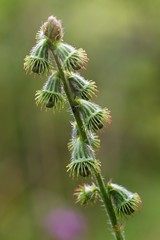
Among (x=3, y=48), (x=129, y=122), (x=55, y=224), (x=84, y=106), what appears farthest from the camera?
(x=129, y=122)

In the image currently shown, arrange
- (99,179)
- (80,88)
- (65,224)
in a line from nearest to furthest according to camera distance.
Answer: (99,179) < (80,88) < (65,224)

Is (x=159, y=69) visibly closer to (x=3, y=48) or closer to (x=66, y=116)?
(x=66, y=116)

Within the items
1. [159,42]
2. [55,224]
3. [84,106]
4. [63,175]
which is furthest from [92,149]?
[159,42]

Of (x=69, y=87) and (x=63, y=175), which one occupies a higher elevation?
(x=63, y=175)

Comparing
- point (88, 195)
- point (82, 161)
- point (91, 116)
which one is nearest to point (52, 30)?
point (91, 116)

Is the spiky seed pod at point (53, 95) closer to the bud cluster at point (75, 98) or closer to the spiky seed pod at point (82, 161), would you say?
the bud cluster at point (75, 98)

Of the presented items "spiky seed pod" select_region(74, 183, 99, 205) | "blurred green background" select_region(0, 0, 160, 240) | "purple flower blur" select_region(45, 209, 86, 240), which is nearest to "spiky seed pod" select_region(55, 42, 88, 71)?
"spiky seed pod" select_region(74, 183, 99, 205)

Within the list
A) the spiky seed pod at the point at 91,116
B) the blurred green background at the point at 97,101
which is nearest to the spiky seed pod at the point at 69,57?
the spiky seed pod at the point at 91,116

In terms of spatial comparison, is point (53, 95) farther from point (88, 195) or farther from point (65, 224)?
point (65, 224)
